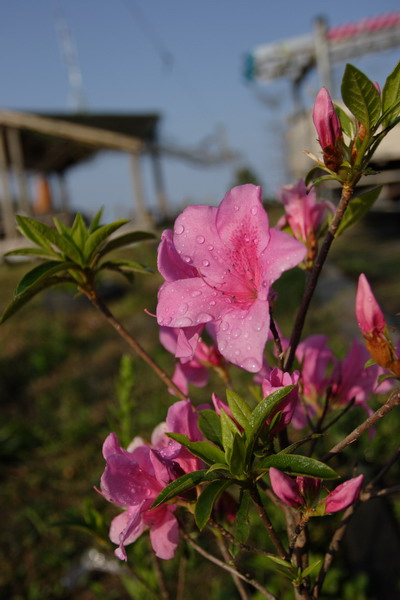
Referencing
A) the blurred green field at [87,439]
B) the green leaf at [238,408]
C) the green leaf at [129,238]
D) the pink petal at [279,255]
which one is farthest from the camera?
the blurred green field at [87,439]

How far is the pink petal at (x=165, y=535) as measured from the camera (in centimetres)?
84

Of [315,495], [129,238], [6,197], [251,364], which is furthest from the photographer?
[6,197]

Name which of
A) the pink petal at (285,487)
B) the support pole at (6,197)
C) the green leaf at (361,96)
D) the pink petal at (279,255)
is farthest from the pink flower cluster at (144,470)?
the support pole at (6,197)

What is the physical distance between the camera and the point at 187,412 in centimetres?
79

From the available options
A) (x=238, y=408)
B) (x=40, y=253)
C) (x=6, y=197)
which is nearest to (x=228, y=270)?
(x=238, y=408)

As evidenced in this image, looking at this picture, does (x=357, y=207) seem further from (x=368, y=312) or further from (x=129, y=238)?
(x=129, y=238)

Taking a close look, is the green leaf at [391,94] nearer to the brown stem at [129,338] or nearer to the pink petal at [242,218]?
the pink petal at [242,218]

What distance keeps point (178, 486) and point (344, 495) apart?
23 centimetres

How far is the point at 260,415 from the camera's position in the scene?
689 millimetres

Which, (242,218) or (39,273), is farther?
(39,273)

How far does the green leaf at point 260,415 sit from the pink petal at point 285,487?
41 mm

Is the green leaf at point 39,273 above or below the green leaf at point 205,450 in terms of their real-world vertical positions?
above

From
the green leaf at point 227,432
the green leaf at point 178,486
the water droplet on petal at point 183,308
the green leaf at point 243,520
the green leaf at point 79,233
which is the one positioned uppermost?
the green leaf at point 79,233

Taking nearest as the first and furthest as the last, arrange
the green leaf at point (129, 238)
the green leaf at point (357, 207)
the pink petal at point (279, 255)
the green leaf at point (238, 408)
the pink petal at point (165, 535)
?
the pink petal at point (279, 255) < the green leaf at point (238, 408) < the pink petal at point (165, 535) < the green leaf at point (357, 207) < the green leaf at point (129, 238)
